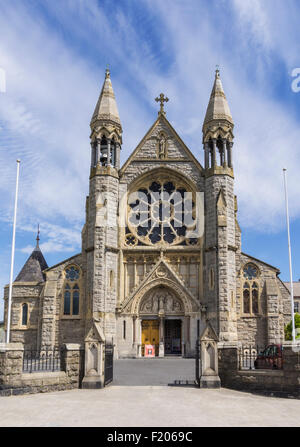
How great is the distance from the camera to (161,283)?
28.3 m

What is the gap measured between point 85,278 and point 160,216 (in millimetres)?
6236

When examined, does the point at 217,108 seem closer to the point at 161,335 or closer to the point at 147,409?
the point at 161,335

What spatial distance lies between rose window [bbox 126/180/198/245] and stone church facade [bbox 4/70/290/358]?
0.07 m

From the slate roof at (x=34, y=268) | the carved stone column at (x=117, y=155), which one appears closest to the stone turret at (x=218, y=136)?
the carved stone column at (x=117, y=155)

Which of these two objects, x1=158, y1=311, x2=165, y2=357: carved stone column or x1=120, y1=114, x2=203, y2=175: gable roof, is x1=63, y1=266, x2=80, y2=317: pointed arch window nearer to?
x1=158, y1=311, x2=165, y2=357: carved stone column

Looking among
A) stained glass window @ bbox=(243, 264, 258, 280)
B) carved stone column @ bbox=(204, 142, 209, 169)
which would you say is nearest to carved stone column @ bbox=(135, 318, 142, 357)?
stained glass window @ bbox=(243, 264, 258, 280)

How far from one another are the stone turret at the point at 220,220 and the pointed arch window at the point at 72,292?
825cm

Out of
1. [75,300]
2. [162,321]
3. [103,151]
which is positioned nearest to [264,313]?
[162,321]

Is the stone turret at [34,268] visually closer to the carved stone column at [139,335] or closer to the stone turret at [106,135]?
the carved stone column at [139,335]

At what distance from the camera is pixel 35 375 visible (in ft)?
44.7

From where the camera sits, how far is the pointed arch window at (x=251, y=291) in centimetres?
2865

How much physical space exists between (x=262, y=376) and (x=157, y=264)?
49.2 feet
